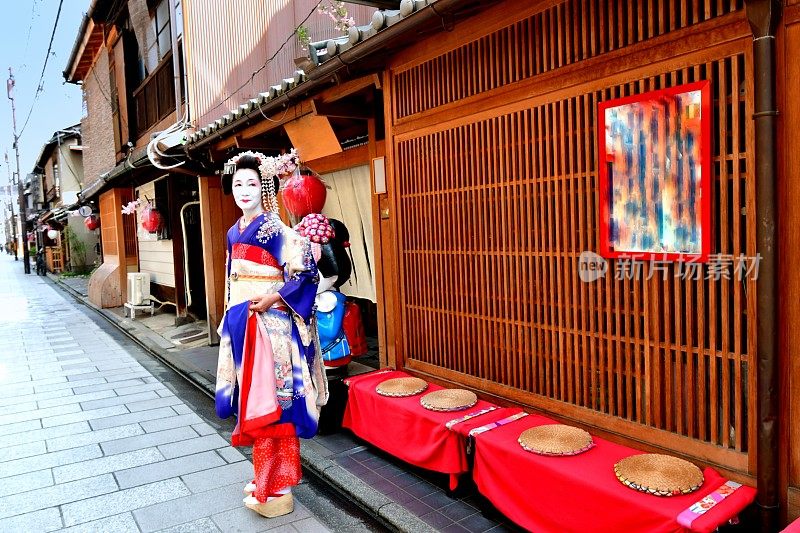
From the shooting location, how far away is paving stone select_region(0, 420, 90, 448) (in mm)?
6965

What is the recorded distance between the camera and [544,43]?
14.3 ft

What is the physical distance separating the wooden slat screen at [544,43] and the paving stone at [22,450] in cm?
575

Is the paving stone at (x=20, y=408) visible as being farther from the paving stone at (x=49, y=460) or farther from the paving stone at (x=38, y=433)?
the paving stone at (x=49, y=460)

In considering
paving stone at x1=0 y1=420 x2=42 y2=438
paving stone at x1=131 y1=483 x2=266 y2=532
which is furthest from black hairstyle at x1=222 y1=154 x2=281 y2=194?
paving stone at x1=0 y1=420 x2=42 y2=438

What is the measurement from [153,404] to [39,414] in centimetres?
151

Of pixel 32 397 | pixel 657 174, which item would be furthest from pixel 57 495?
pixel 657 174

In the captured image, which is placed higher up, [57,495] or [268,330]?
[268,330]

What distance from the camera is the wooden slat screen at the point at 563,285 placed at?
11.1 feet

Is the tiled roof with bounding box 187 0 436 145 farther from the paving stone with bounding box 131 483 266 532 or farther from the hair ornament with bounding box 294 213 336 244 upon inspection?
the paving stone with bounding box 131 483 266 532

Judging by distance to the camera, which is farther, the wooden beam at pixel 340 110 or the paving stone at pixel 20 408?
the paving stone at pixel 20 408

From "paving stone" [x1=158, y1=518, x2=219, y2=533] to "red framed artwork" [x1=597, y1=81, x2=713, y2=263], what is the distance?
3800mm

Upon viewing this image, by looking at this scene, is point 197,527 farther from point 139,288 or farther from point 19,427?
point 139,288

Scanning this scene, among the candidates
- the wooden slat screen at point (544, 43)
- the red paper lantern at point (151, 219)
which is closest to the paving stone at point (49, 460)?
the wooden slat screen at point (544, 43)

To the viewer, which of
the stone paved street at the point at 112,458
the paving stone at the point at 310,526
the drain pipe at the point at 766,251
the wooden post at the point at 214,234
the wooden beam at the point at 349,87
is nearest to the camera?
the drain pipe at the point at 766,251
